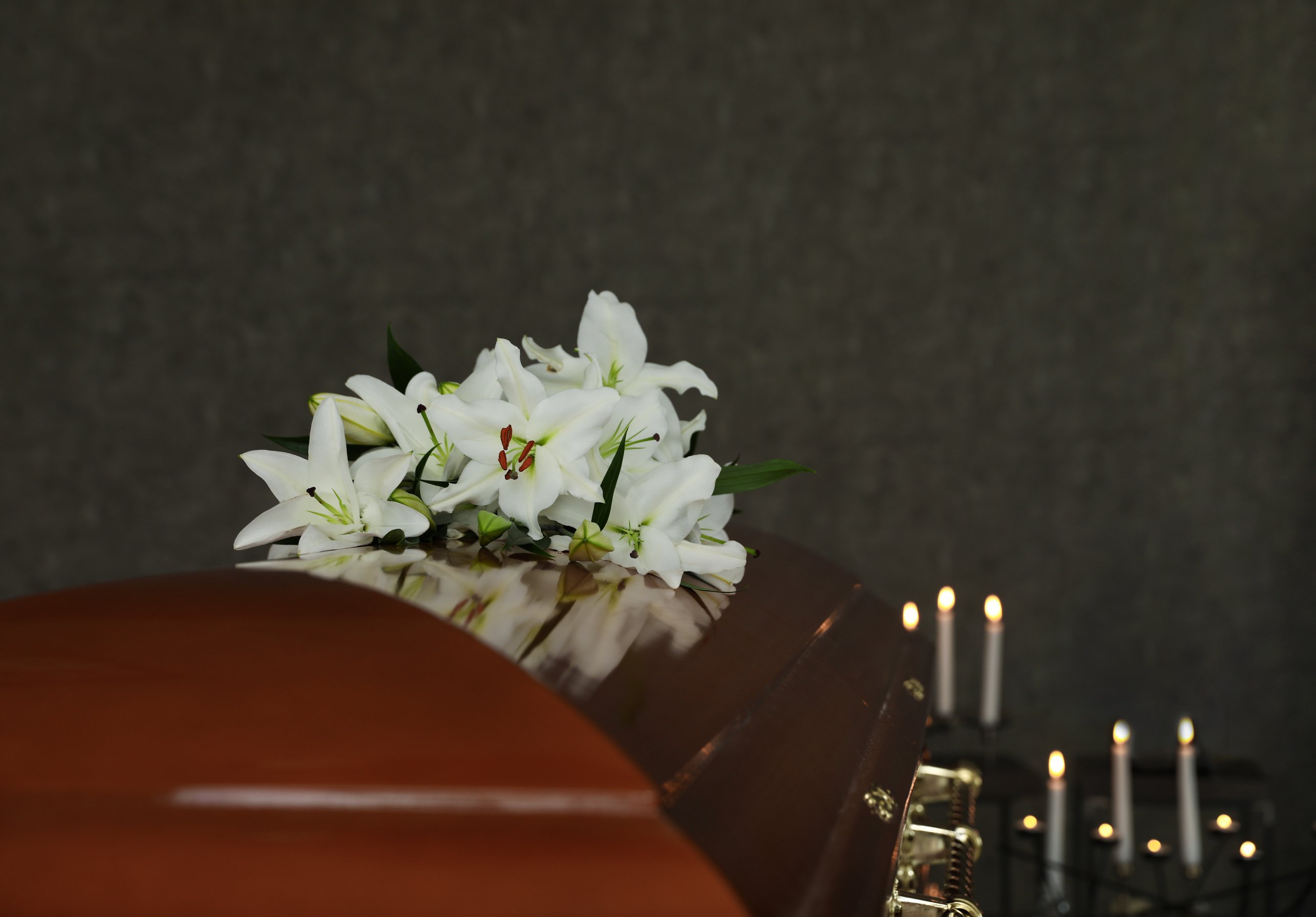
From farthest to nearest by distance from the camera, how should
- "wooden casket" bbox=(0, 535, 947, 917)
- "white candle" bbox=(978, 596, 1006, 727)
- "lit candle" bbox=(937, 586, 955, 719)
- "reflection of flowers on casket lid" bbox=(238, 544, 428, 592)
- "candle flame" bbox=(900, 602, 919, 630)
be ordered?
"white candle" bbox=(978, 596, 1006, 727) → "lit candle" bbox=(937, 586, 955, 719) → "candle flame" bbox=(900, 602, 919, 630) → "reflection of flowers on casket lid" bbox=(238, 544, 428, 592) → "wooden casket" bbox=(0, 535, 947, 917)

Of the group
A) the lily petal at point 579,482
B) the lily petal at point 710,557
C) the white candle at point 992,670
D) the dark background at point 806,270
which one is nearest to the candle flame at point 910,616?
the white candle at point 992,670

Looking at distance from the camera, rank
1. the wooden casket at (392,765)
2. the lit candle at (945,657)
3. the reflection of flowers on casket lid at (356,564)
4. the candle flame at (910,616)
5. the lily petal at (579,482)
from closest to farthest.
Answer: the wooden casket at (392,765)
the reflection of flowers on casket lid at (356,564)
the lily petal at (579,482)
the candle flame at (910,616)
the lit candle at (945,657)

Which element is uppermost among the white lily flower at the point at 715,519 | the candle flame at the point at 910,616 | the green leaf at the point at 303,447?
the candle flame at the point at 910,616

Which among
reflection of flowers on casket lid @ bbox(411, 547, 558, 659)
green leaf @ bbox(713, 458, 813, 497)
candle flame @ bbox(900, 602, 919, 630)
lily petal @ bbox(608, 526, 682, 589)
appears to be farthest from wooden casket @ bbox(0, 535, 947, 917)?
candle flame @ bbox(900, 602, 919, 630)

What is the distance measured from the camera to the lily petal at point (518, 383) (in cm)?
64

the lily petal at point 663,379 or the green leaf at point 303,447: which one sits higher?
the lily petal at point 663,379

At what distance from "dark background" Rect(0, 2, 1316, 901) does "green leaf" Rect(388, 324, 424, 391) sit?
2113 mm

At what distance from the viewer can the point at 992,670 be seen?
194 centimetres

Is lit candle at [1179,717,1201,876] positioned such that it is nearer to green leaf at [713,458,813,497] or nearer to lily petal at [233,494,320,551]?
green leaf at [713,458,813,497]

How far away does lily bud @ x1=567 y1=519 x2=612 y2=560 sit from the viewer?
2.12 ft

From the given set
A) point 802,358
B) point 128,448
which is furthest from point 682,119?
point 128,448

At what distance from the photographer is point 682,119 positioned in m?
2.88

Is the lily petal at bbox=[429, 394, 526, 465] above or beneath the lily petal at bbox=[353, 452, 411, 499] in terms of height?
above

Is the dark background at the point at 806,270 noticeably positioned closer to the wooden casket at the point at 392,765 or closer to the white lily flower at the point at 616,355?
the white lily flower at the point at 616,355
